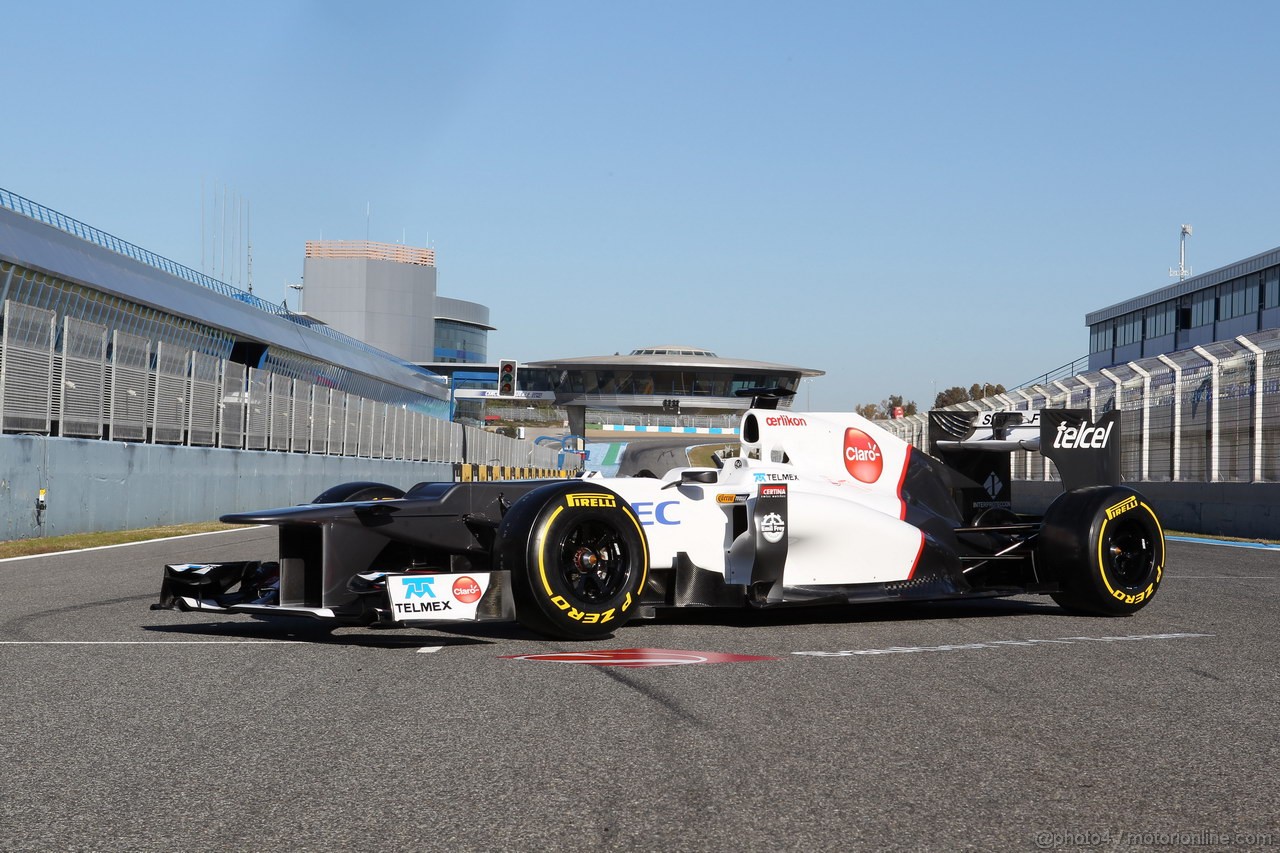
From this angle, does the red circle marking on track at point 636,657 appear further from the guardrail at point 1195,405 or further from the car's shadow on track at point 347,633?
the guardrail at point 1195,405

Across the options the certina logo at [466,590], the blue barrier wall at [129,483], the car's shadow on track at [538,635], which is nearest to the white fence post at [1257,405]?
the car's shadow on track at [538,635]

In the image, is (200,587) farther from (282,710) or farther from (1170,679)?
(1170,679)

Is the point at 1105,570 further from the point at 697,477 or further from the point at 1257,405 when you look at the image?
the point at 1257,405

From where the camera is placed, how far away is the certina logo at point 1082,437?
32.0 ft

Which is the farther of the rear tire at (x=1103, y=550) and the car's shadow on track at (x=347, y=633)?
the rear tire at (x=1103, y=550)

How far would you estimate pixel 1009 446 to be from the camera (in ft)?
32.7

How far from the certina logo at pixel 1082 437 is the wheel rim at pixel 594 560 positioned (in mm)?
4222

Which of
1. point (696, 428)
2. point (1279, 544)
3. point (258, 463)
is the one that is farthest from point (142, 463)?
point (696, 428)

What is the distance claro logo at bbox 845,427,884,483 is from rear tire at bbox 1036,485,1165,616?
126 cm

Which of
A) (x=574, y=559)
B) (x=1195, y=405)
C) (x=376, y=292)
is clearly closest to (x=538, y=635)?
(x=574, y=559)

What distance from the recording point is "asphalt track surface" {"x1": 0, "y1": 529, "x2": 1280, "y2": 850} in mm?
3502

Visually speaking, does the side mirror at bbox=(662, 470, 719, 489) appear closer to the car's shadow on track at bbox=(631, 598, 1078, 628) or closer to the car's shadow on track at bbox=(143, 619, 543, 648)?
the car's shadow on track at bbox=(631, 598, 1078, 628)

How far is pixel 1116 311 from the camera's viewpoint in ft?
289

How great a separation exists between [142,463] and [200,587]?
1472 centimetres
